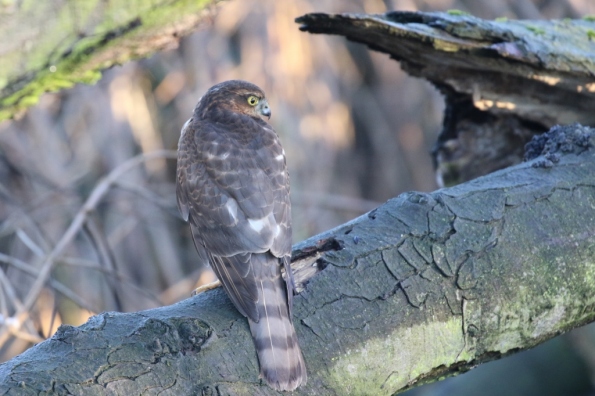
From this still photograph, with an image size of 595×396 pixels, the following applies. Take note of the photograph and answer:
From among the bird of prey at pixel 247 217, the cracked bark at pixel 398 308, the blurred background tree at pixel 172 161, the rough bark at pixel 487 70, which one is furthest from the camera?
the blurred background tree at pixel 172 161

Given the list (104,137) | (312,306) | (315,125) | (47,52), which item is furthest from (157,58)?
(312,306)

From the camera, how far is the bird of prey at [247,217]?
7.79ft

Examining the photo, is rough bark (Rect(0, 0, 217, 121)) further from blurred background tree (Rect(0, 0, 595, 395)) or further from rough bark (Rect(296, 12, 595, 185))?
blurred background tree (Rect(0, 0, 595, 395))

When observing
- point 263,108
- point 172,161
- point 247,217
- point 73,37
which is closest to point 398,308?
point 247,217

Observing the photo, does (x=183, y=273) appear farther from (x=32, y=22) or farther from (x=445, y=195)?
(x=445, y=195)

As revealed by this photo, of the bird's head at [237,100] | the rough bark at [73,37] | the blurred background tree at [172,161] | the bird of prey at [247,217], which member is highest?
the rough bark at [73,37]

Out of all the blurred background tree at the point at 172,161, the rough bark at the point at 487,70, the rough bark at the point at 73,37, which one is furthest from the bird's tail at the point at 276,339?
the blurred background tree at the point at 172,161

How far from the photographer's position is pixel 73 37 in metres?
3.49

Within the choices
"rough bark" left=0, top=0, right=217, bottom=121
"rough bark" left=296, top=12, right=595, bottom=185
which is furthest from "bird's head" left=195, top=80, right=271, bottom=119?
"rough bark" left=296, top=12, right=595, bottom=185

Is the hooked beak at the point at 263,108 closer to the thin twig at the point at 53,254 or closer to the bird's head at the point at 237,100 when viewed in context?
the bird's head at the point at 237,100

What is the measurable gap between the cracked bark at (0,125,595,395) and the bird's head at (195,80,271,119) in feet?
4.12

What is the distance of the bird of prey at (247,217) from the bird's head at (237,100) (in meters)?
0.04

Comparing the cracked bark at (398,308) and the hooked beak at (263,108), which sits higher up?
the hooked beak at (263,108)

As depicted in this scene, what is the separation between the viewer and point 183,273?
6.45 meters
